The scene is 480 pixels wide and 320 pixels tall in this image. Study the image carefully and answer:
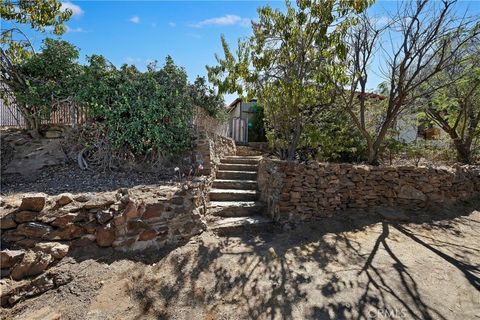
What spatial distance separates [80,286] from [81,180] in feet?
7.46

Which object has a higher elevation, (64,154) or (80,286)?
(64,154)

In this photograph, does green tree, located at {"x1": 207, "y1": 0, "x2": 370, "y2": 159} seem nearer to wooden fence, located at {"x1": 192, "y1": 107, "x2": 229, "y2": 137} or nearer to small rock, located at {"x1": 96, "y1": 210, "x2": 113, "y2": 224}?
wooden fence, located at {"x1": 192, "y1": 107, "x2": 229, "y2": 137}

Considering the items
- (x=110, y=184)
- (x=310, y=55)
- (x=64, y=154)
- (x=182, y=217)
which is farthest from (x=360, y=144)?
(x=64, y=154)

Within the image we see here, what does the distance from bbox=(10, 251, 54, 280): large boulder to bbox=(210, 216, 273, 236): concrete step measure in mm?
2453

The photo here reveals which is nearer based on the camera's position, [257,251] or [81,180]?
[257,251]

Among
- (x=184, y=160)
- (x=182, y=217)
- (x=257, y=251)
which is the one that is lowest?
(x=257, y=251)

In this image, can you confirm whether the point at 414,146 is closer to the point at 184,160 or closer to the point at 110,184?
the point at 184,160

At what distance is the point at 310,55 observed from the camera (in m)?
5.37

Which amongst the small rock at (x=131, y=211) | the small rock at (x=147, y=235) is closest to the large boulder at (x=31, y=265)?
the small rock at (x=131, y=211)

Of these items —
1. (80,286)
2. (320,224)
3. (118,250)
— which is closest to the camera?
(80,286)

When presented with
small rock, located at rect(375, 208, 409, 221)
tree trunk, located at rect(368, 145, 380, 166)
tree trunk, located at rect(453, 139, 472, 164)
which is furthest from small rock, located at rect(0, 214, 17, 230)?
tree trunk, located at rect(453, 139, 472, 164)

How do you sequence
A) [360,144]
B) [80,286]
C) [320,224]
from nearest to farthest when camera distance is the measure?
[80,286]
[320,224]
[360,144]

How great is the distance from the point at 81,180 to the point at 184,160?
6.75 ft

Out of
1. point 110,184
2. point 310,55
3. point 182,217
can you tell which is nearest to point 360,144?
point 310,55
